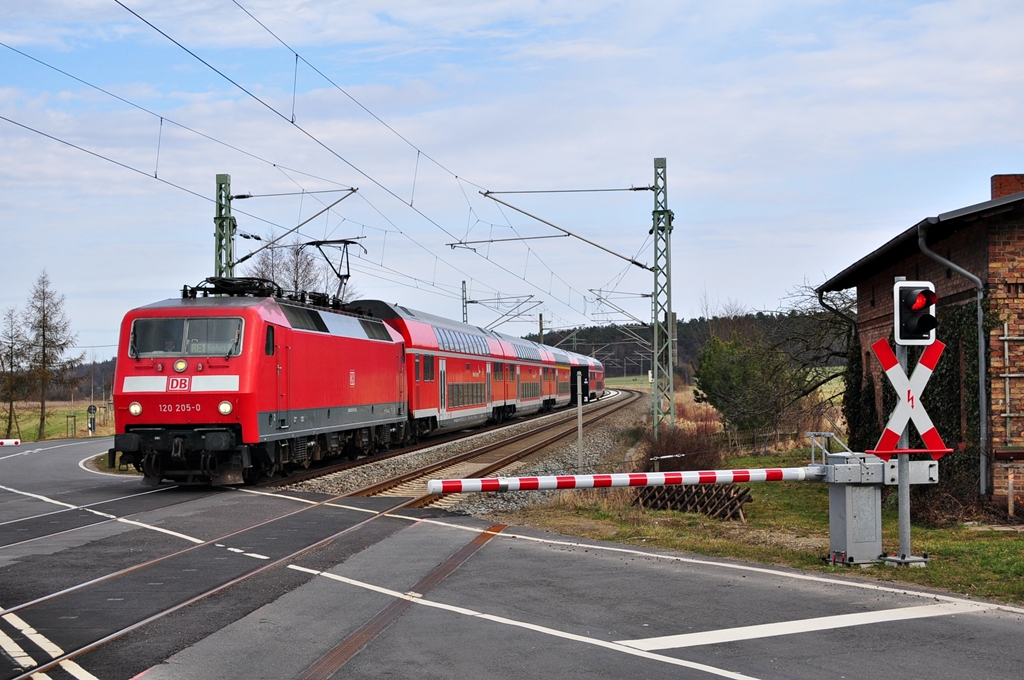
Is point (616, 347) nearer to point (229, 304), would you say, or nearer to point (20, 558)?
point (229, 304)

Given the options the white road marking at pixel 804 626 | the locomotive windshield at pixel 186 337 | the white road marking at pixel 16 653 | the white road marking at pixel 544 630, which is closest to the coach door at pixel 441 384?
the locomotive windshield at pixel 186 337

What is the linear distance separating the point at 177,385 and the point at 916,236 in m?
11.6

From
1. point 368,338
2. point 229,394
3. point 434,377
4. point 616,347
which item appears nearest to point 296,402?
point 229,394

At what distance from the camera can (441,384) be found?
102 feet

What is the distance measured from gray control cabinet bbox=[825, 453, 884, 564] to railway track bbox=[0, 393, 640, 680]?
5485 millimetres

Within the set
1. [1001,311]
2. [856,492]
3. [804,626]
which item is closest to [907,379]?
[856,492]

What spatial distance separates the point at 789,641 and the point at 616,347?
100594mm

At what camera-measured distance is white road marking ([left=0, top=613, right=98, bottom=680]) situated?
629cm

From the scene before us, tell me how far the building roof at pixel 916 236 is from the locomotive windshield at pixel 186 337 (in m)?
10.4

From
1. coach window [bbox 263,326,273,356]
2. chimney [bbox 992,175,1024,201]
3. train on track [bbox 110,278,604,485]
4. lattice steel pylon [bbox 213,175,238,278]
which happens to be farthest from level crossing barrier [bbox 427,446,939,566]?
lattice steel pylon [bbox 213,175,238,278]

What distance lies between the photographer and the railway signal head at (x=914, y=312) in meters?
9.81

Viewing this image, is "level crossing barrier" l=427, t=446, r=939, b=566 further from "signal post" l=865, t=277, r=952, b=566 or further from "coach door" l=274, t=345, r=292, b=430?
"coach door" l=274, t=345, r=292, b=430

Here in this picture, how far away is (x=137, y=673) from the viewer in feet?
20.8

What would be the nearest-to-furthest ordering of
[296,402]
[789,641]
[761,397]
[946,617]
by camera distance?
[789,641] → [946,617] → [296,402] → [761,397]
